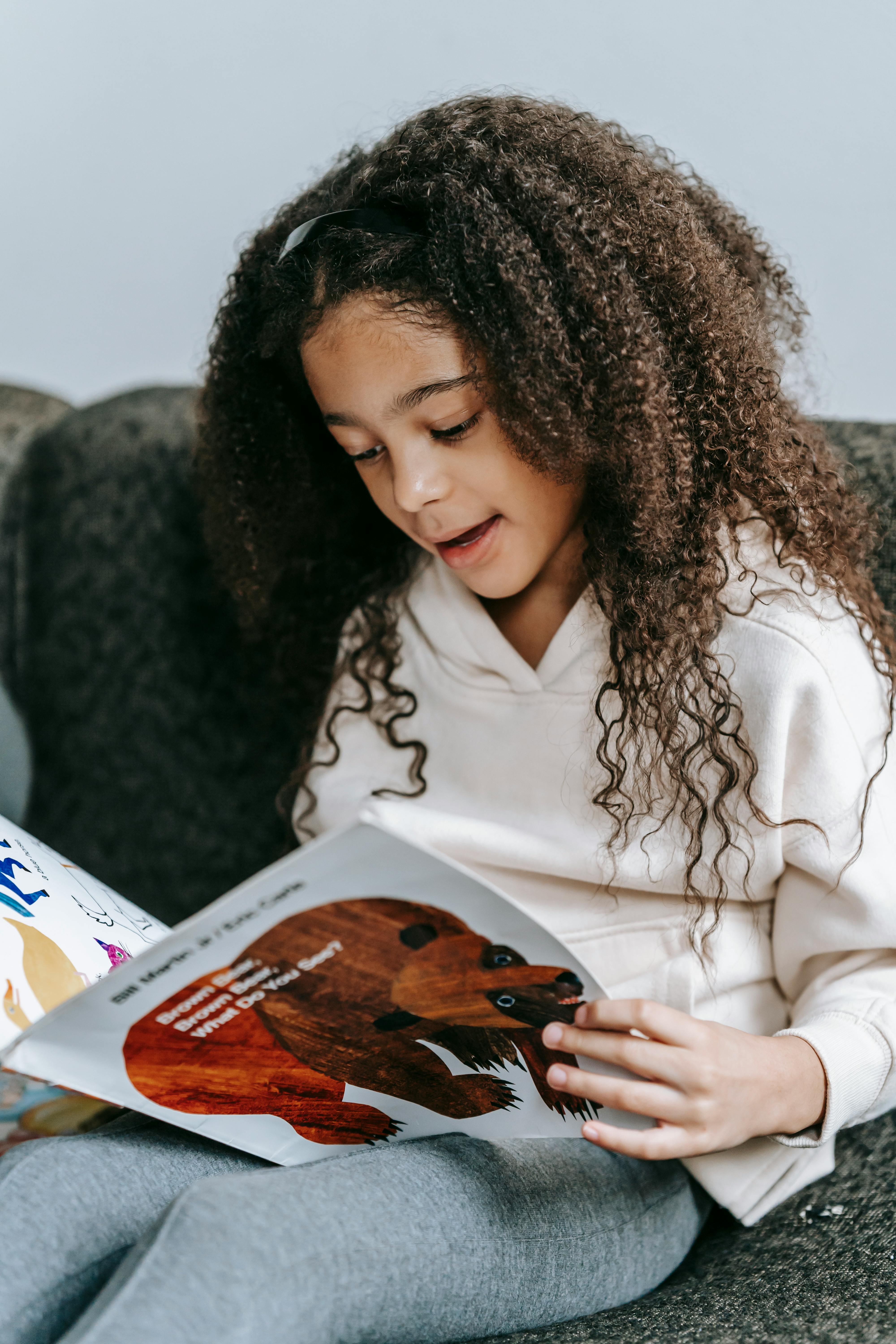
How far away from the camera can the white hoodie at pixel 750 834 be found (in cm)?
66

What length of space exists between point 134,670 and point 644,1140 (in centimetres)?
67

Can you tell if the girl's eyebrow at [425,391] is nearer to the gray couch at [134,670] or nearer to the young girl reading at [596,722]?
the young girl reading at [596,722]

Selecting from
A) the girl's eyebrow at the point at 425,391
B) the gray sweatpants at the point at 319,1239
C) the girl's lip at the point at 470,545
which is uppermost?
the girl's eyebrow at the point at 425,391

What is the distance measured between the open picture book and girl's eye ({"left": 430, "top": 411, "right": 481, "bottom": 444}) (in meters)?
0.30

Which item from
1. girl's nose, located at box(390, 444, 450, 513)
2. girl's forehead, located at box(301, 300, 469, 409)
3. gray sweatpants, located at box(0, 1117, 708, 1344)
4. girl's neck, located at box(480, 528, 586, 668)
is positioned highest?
girl's forehead, located at box(301, 300, 469, 409)

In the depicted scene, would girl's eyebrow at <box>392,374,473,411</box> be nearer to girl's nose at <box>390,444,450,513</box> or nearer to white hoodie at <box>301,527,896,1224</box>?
girl's nose at <box>390,444,450,513</box>

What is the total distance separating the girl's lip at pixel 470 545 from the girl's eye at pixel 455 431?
64mm

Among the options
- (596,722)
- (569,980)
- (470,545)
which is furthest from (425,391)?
(569,980)

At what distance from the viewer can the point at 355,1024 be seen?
0.58 metres

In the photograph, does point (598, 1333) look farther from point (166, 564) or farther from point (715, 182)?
point (715, 182)

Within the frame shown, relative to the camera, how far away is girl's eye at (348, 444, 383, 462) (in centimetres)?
71

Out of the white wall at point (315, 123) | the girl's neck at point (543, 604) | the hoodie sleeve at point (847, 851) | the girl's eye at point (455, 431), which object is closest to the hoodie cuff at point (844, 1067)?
the hoodie sleeve at point (847, 851)

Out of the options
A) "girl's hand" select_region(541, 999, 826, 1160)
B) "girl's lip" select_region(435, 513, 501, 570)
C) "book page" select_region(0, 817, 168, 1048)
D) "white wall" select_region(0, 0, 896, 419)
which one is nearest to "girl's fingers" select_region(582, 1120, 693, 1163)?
"girl's hand" select_region(541, 999, 826, 1160)

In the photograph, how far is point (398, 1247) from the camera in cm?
57
